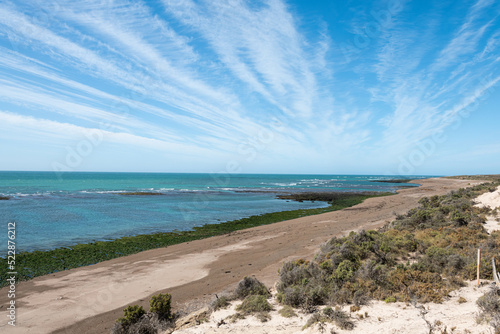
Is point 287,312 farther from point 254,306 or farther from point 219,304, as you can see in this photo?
point 219,304

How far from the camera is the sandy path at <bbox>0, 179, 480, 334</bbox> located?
9.33 meters

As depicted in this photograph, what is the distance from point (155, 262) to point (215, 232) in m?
9.63

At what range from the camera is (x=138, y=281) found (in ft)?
41.7

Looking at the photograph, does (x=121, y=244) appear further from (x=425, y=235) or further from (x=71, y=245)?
(x=425, y=235)

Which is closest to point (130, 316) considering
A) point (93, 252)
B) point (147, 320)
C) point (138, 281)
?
point (147, 320)

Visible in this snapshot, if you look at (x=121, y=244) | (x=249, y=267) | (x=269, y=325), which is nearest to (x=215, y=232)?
(x=121, y=244)

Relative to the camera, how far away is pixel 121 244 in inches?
791

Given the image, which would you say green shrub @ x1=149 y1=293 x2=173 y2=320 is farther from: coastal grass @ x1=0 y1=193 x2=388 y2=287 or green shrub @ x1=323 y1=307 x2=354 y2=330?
coastal grass @ x1=0 y1=193 x2=388 y2=287

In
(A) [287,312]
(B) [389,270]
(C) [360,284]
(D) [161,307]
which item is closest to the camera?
(A) [287,312]

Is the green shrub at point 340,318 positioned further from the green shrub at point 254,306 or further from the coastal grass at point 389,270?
the green shrub at point 254,306

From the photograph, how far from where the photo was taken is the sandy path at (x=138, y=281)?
9328 mm

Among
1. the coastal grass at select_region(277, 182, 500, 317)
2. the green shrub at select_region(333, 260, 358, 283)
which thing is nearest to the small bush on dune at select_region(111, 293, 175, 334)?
the coastal grass at select_region(277, 182, 500, 317)

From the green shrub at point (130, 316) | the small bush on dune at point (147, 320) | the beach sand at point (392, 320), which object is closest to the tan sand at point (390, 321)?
the beach sand at point (392, 320)

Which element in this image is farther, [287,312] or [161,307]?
[161,307]
